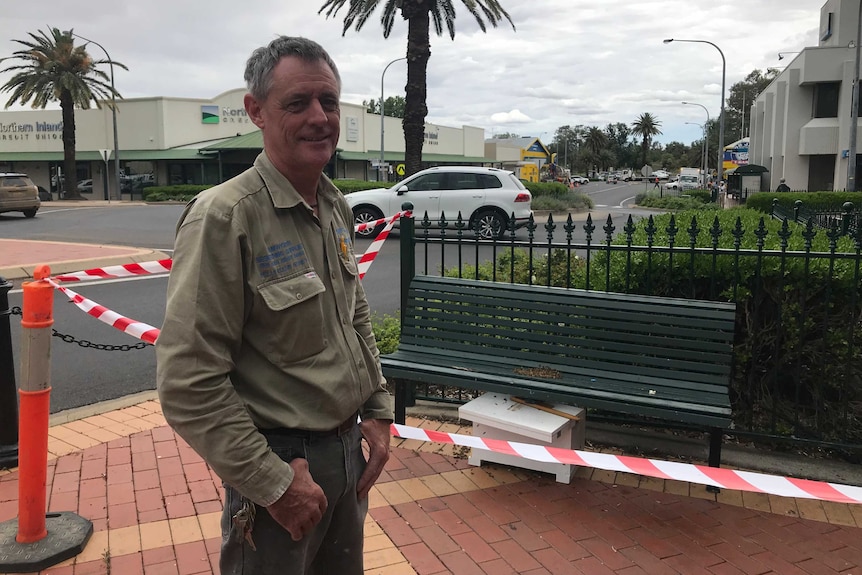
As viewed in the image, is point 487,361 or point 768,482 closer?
point 768,482

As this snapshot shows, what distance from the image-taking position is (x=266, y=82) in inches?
70.2

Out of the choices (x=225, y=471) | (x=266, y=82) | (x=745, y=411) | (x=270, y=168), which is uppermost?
(x=266, y=82)

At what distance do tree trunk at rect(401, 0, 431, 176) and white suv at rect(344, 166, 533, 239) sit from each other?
10.9ft

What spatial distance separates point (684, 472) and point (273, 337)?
91.0 inches

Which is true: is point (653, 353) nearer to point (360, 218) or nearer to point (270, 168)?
point (270, 168)

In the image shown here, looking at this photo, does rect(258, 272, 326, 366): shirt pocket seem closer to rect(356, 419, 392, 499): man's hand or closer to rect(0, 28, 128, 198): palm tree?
rect(356, 419, 392, 499): man's hand

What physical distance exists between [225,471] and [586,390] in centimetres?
262

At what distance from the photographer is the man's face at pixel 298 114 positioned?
177 centimetres

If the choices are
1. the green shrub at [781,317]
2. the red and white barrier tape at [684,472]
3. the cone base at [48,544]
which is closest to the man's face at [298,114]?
the red and white barrier tape at [684,472]

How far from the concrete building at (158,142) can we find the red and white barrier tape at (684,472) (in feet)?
119

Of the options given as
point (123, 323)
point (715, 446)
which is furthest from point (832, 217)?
point (123, 323)

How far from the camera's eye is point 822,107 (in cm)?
3634

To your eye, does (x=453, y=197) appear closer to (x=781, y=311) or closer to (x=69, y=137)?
(x=781, y=311)

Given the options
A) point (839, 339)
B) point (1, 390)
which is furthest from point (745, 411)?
point (1, 390)
